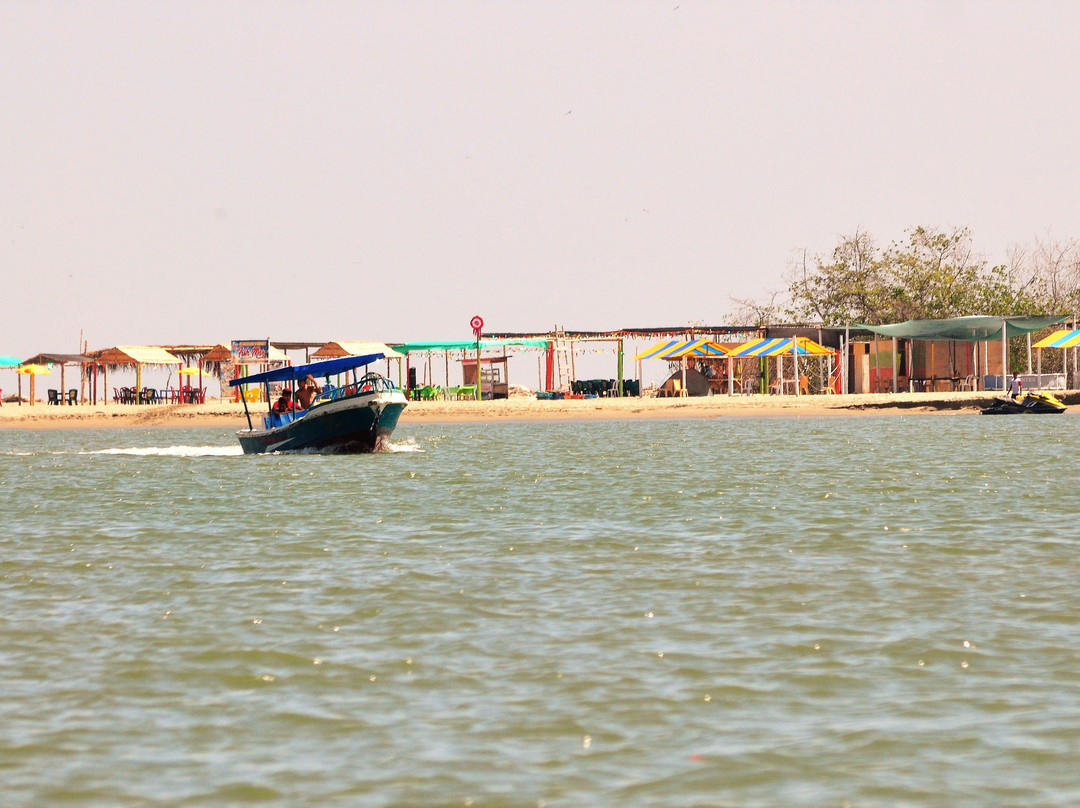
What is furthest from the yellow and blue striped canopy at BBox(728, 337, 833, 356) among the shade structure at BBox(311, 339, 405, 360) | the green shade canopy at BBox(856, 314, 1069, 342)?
the shade structure at BBox(311, 339, 405, 360)

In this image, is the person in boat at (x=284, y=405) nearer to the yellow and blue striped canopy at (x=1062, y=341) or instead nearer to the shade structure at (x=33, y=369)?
the shade structure at (x=33, y=369)

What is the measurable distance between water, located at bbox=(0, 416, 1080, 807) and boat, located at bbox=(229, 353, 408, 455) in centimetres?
929

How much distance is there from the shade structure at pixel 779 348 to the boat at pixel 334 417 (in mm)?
20396

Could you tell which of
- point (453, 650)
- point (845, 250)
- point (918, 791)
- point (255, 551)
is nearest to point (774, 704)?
point (918, 791)

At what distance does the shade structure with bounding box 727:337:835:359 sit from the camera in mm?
46375

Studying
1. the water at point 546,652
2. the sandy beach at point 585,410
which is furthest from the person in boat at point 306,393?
the sandy beach at point 585,410

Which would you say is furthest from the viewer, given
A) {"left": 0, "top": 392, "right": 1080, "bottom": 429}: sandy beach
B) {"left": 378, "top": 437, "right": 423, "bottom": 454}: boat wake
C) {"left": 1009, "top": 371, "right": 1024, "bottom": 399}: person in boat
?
{"left": 0, "top": 392, "right": 1080, "bottom": 429}: sandy beach

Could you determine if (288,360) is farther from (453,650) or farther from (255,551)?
(453,650)

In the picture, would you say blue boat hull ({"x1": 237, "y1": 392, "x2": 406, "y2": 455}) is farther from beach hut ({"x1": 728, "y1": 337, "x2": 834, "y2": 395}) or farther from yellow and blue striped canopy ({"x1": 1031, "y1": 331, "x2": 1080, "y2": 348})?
yellow and blue striped canopy ({"x1": 1031, "y1": 331, "x2": 1080, "y2": 348})

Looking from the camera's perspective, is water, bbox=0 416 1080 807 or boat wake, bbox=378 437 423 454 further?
boat wake, bbox=378 437 423 454

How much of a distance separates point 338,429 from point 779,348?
74.1 ft

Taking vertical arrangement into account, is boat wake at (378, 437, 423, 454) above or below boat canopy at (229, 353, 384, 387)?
below

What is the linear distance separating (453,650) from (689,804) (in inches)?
122

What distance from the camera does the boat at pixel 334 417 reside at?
27.6 metres
